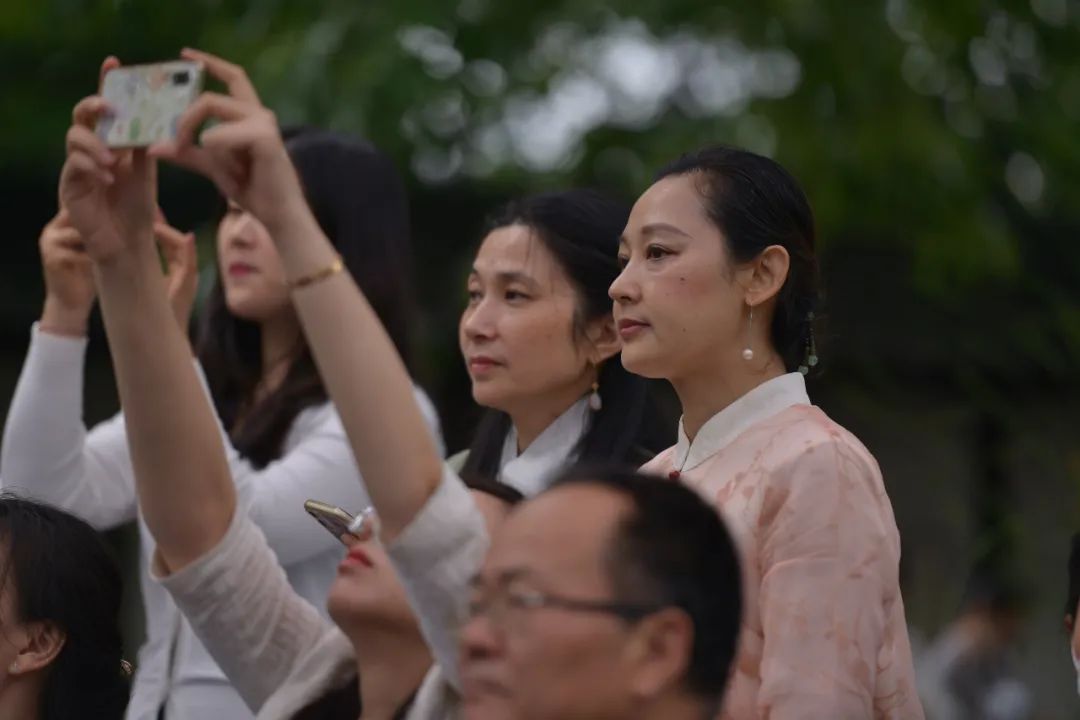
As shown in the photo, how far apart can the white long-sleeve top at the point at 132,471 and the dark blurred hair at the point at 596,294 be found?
308mm

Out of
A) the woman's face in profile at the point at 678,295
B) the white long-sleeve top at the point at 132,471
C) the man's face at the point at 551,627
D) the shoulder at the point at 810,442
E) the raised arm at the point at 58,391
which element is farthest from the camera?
the raised arm at the point at 58,391

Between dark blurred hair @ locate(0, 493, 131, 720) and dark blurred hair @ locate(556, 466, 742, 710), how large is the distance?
1.12 m

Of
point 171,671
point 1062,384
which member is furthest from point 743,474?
point 1062,384

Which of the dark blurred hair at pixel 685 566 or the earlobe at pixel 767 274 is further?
the earlobe at pixel 767 274

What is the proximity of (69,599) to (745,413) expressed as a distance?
3.58 ft

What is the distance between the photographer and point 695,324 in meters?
2.75

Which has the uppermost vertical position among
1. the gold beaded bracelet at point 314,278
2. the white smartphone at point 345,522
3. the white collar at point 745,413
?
the gold beaded bracelet at point 314,278

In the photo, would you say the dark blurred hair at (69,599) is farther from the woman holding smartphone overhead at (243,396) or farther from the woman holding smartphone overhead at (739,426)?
the woman holding smartphone overhead at (739,426)

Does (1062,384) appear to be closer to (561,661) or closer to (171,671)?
(171,671)

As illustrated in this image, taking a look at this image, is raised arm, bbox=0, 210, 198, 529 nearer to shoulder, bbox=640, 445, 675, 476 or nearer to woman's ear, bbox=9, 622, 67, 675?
woman's ear, bbox=9, 622, 67, 675

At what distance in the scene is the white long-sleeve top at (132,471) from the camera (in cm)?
347

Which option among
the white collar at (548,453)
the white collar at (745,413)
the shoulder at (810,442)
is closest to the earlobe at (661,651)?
the shoulder at (810,442)

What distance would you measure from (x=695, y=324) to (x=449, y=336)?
5228 mm

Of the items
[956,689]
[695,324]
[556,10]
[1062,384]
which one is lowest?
[956,689]
